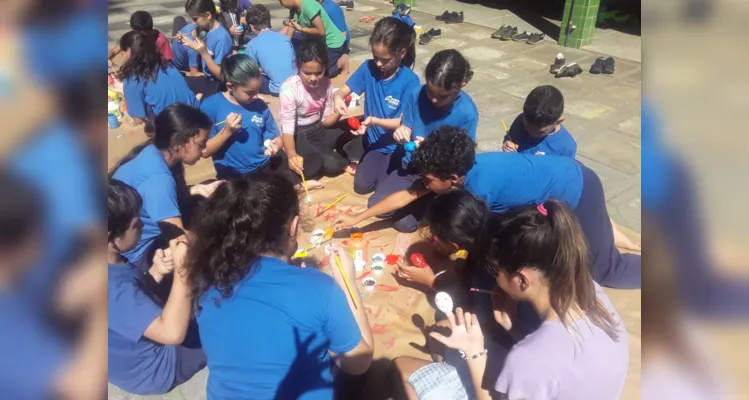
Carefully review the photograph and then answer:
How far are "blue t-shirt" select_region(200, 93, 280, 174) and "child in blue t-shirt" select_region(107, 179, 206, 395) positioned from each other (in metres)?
1.55

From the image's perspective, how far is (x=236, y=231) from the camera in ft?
6.98

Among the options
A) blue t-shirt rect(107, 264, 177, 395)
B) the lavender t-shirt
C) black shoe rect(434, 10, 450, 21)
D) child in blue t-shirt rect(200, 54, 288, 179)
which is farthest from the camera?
black shoe rect(434, 10, 450, 21)

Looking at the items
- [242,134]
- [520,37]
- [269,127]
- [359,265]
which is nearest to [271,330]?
[359,265]

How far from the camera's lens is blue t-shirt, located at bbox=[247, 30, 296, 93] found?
5566 millimetres

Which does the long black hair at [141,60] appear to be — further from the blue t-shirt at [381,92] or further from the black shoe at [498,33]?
the black shoe at [498,33]

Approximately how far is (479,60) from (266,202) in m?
6.52

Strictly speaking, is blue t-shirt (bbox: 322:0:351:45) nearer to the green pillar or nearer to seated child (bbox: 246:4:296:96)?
seated child (bbox: 246:4:296:96)

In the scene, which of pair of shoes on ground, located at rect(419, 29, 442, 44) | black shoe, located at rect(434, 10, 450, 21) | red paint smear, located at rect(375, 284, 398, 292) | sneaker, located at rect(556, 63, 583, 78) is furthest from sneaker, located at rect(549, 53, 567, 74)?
red paint smear, located at rect(375, 284, 398, 292)

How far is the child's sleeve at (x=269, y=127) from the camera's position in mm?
4437

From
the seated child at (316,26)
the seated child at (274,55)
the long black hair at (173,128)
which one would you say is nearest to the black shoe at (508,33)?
the seated child at (316,26)

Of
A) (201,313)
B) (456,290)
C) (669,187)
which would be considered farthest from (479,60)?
(669,187)

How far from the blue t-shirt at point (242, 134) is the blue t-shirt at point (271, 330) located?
243 cm

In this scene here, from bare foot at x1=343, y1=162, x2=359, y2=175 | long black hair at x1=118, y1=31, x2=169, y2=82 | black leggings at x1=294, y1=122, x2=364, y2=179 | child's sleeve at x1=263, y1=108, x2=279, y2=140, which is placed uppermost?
long black hair at x1=118, y1=31, x2=169, y2=82

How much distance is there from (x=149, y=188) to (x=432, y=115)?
6.85 feet
